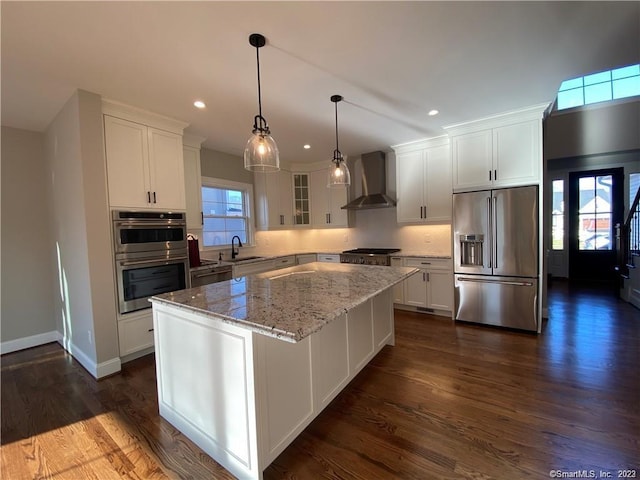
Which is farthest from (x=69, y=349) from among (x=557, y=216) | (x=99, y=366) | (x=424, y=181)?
(x=557, y=216)

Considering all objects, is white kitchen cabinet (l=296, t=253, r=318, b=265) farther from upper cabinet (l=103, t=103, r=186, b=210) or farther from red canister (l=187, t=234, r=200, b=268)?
upper cabinet (l=103, t=103, r=186, b=210)

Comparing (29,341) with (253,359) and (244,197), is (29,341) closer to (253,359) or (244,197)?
(244,197)

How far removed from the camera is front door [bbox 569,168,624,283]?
585cm

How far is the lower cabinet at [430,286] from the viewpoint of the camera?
3.98m

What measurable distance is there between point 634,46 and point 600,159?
16.7ft

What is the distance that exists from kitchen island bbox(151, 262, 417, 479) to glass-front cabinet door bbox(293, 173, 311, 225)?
325 centimetres

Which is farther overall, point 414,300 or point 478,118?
point 414,300

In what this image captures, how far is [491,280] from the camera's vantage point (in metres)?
3.53

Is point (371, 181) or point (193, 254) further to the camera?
point (371, 181)

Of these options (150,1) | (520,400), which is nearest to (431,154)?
(520,400)

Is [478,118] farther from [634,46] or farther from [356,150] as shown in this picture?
[356,150]

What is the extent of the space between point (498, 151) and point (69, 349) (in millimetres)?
5544

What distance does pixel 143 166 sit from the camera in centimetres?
292

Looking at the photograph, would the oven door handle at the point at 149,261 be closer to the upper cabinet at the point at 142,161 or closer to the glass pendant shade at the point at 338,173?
the upper cabinet at the point at 142,161
